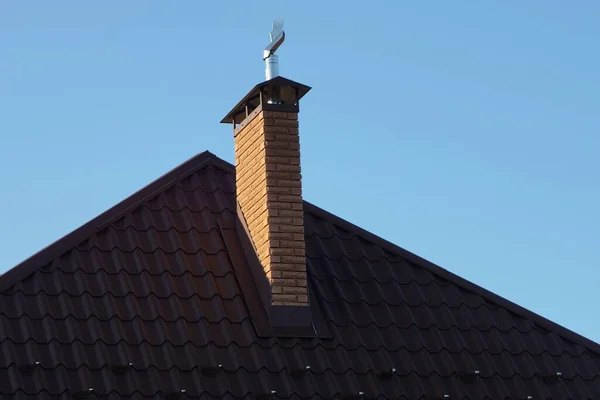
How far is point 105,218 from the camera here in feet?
45.9

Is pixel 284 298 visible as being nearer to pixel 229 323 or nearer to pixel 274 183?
pixel 229 323

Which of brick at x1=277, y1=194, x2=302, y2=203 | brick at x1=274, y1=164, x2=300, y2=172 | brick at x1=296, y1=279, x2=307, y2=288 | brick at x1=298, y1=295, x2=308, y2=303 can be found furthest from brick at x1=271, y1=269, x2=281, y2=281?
brick at x1=274, y1=164, x2=300, y2=172

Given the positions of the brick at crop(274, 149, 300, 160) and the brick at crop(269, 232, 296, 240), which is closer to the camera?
the brick at crop(269, 232, 296, 240)

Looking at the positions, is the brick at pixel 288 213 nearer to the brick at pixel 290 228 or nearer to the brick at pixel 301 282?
the brick at pixel 290 228

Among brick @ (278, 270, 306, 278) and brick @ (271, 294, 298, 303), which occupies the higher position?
brick @ (278, 270, 306, 278)

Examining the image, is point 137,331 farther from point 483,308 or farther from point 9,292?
point 483,308

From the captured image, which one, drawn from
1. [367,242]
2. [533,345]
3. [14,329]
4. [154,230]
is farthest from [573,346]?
[14,329]

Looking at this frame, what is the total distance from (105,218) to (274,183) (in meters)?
1.95

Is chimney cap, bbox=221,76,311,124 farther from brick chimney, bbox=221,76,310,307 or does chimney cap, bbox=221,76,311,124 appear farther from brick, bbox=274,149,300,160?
brick, bbox=274,149,300,160

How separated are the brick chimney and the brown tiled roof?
349mm

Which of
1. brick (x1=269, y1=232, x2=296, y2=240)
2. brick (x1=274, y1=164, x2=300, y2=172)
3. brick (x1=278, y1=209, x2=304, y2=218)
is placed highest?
brick (x1=274, y1=164, x2=300, y2=172)

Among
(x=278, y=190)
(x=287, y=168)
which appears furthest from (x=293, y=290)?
(x=287, y=168)

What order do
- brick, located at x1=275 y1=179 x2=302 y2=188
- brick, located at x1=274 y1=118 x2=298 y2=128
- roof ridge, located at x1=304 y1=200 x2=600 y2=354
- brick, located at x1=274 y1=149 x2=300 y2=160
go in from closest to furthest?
1. brick, located at x1=275 y1=179 x2=302 y2=188
2. brick, located at x1=274 y1=149 x2=300 y2=160
3. brick, located at x1=274 y1=118 x2=298 y2=128
4. roof ridge, located at x1=304 y1=200 x2=600 y2=354

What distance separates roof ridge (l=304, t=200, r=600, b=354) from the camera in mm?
14453
